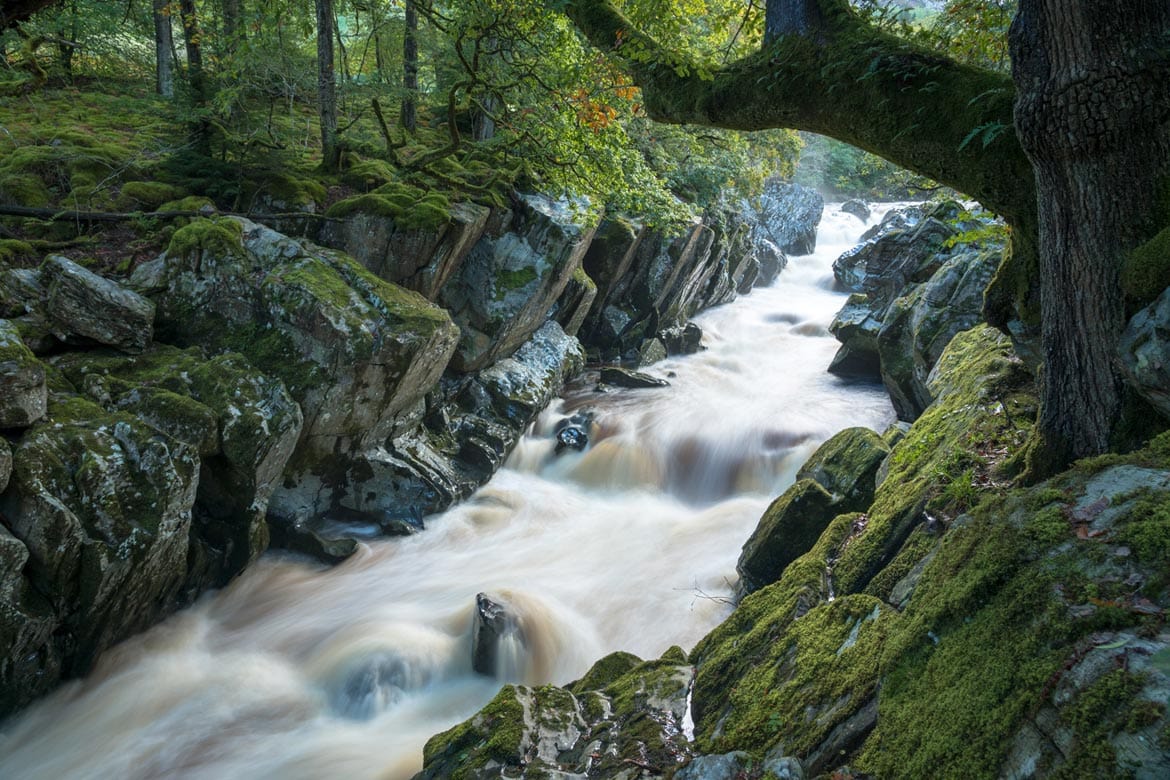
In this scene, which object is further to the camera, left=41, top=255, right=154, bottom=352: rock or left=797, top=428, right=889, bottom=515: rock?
left=41, top=255, right=154, bottom=352: rock

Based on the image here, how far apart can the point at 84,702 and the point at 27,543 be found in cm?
179

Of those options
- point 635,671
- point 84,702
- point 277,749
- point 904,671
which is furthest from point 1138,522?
point 84,702

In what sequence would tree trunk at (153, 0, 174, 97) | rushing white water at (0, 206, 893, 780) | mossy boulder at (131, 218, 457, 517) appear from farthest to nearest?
tree trunk at (153, 0, 174, 97) < mossy boulder at (131, 218, 457, 517) < rushing white water at (0, 206, 893, 780)

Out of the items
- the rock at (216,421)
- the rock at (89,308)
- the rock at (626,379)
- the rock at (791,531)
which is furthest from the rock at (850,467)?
the rock at (89,308)

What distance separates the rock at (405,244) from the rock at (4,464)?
562cm

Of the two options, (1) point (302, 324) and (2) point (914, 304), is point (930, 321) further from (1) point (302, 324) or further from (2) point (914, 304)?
(1) point (302, 324)

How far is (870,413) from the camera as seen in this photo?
14.0 m

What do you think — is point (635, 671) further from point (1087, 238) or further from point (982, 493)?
point (1087, 238)

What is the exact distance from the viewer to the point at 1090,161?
133 inches

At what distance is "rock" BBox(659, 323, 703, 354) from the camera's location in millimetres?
19281

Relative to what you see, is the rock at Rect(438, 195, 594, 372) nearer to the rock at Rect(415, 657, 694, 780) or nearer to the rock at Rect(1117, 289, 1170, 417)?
the rock at Rect(415, 657, 694, 780)

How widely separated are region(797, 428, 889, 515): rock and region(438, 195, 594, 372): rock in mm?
6578

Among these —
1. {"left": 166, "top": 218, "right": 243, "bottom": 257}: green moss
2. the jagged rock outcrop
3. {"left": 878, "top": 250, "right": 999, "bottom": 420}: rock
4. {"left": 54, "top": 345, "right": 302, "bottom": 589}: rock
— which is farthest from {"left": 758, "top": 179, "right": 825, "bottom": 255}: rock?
{"left": 54, "top": 345, "right": 302, "bottom": 589}: rock

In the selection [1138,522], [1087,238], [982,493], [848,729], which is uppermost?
[1087,238]
